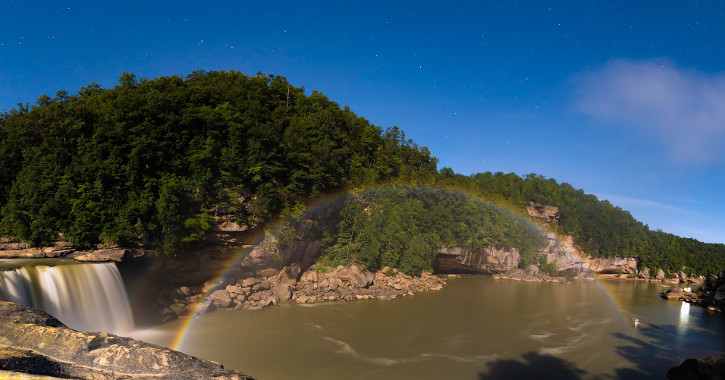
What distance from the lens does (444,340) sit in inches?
856

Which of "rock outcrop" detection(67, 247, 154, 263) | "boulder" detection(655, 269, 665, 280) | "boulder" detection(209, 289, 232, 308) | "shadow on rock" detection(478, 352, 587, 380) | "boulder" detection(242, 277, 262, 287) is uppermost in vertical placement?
"boulder" detection(655, 269, 665, 280)

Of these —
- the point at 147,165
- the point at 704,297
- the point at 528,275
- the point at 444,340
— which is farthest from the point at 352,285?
the point at 704,297

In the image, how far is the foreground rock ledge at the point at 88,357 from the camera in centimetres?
451

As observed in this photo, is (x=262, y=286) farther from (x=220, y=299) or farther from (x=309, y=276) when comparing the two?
(x=309, y=276)

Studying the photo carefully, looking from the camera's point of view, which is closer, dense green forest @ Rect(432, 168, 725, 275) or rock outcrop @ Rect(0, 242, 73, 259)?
rock outcrop @ Rect(0, 242, 73, 259)

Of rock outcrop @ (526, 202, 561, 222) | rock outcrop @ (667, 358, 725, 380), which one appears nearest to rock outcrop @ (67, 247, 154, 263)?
rock outcrop @ (667, 358, 725, 380)

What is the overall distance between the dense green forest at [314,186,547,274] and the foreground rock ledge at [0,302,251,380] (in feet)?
94.6

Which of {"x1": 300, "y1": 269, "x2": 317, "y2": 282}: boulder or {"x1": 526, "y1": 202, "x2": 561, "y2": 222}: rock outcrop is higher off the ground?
{"x1": 526, "y1": 202, "x2": 561, "y2": 222}: rock outcrop

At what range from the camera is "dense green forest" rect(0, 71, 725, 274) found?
20812 millimetres

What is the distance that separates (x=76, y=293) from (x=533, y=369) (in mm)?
21272

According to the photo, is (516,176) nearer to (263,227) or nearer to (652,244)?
(652,244)

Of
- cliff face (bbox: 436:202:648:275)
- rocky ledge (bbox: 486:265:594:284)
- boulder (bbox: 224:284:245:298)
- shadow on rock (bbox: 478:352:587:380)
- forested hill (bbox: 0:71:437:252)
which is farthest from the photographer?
rocky ledge (bbox: 486:265:594:284)

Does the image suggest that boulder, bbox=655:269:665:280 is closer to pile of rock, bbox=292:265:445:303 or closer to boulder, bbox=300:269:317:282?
pile of rock, bbox=292:265:445:303

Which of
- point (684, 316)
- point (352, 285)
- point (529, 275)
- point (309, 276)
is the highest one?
point (529, 275)
